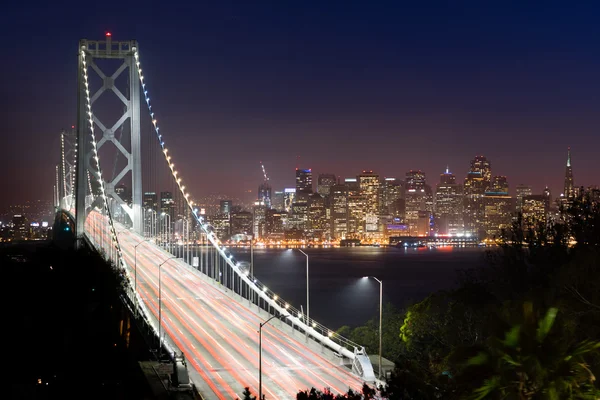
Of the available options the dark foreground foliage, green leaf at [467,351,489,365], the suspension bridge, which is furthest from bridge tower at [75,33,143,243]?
green leaf at [467,351,489,365]

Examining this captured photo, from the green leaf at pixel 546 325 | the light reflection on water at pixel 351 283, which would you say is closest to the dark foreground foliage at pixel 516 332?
the green leaf at pixel 546 325

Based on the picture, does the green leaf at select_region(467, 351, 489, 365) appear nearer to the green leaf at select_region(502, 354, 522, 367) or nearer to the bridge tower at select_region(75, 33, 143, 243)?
the green leaf at select_region(502, 354, 522, 367)

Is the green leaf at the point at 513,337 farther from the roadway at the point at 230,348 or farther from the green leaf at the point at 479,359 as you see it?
the roadway at the point at 230,348

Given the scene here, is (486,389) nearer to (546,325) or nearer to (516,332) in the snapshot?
(516,332)

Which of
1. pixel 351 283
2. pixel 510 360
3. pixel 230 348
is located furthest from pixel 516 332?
pixel 351 283

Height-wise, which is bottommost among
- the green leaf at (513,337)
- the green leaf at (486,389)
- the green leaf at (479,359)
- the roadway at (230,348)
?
the roadway at (230,348)
